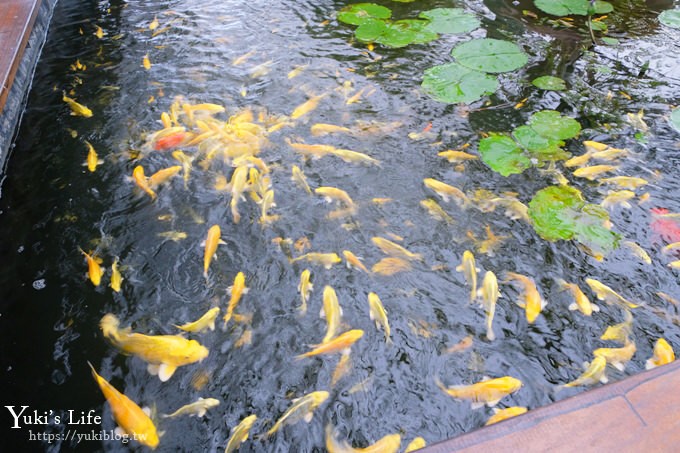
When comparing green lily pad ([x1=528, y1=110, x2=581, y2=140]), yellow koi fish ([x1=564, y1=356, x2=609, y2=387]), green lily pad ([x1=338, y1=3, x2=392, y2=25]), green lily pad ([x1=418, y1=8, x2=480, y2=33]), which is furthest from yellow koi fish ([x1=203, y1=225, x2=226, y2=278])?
green lily pad ([x1=418, y1=8, x2=480, y2=33])

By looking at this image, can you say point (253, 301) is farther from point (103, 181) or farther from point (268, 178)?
point (103, 181)

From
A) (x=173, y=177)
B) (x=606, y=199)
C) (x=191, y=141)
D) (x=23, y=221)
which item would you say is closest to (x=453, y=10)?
(x=606, y=199)

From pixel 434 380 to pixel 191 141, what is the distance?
221 centimetres

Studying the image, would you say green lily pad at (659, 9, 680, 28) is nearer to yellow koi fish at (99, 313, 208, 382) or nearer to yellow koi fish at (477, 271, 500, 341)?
yellow koi fish at (477, 271, 500, 341)

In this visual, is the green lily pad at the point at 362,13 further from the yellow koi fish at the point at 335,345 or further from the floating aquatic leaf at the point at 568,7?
the yellow koi fish at the point at 335,345

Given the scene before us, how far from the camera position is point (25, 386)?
195cm

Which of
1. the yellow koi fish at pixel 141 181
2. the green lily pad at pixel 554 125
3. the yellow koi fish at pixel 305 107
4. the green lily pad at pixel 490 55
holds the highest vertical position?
the green lily pad at pixel 490 55

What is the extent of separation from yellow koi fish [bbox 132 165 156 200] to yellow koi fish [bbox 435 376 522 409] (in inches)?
79.8

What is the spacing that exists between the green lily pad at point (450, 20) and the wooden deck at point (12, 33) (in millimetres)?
3500

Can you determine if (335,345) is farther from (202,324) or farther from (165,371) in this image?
(165,371)

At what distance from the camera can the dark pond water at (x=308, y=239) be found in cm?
193

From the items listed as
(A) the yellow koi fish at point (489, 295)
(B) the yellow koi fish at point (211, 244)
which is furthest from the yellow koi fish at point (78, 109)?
(A) the yellow koi fish at point (489, 295)

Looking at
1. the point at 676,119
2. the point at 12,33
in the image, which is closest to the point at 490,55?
the point at 676,119

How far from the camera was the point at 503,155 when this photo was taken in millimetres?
2986
